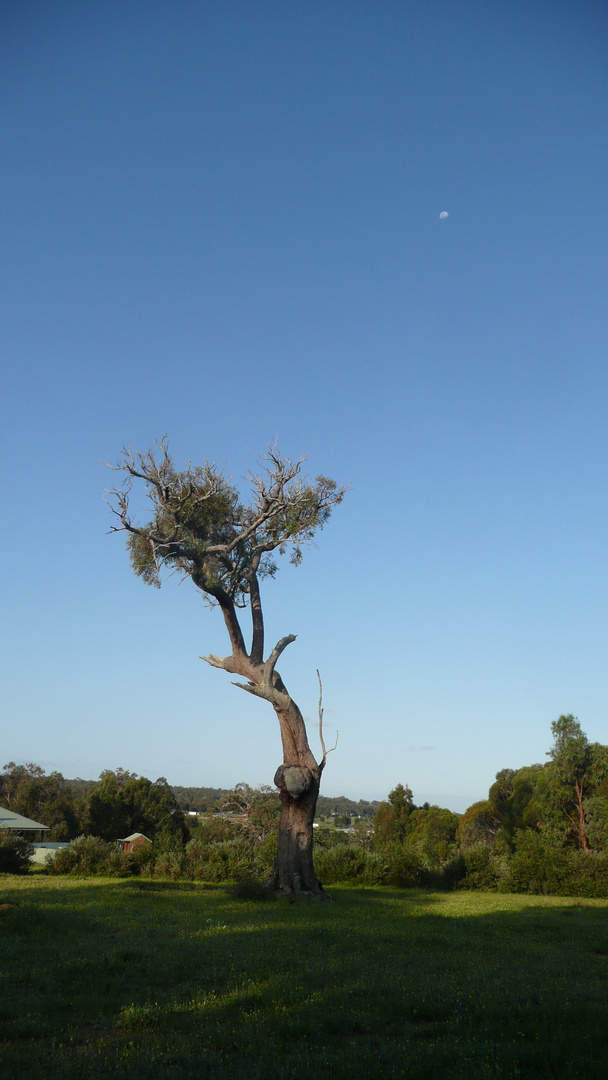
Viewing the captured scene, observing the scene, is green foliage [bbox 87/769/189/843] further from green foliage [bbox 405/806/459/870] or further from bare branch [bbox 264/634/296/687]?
bare branch [bbox 264/634/296/687]

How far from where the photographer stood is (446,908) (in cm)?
1867

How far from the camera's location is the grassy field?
214 inches

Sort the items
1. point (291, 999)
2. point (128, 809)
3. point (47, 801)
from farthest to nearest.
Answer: point (47, 801) → point (128, 809) → point (291, 999)

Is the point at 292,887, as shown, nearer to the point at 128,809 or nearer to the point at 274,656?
the point at 274,656

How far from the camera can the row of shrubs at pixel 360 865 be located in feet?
84.3

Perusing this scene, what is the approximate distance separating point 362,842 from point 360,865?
4.60 m

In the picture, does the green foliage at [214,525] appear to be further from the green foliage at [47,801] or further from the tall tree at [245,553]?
the green foliage at [47,801]

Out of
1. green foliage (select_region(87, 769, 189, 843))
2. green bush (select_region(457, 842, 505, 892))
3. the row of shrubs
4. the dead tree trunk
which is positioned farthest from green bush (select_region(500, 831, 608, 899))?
green foliage (select_region(87, 769, 189, 843))

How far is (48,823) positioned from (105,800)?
10.1 m

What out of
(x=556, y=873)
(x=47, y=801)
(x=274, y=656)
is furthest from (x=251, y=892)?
(x=47, y=801)

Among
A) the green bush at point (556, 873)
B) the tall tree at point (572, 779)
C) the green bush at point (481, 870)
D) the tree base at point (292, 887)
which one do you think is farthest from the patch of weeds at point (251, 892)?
the tall tree at point (572, 779)

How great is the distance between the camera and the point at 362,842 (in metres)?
30.9

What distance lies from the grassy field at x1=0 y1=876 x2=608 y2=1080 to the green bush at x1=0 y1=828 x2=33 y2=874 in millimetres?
17108

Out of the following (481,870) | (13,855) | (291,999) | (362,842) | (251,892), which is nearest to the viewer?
(291,999)
